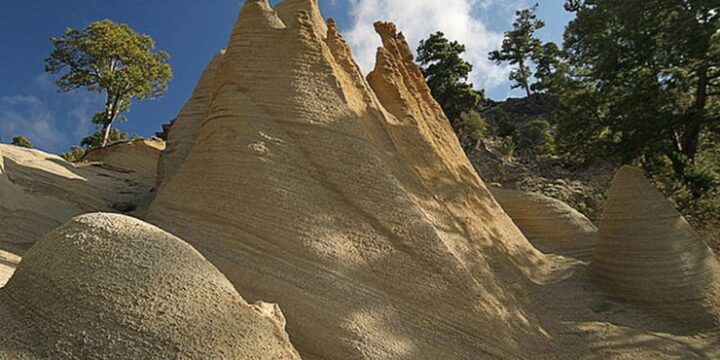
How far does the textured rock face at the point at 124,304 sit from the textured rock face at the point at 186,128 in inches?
96.9

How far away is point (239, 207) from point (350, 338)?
1.07m

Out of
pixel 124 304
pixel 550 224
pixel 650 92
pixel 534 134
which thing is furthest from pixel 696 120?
pixel 534 134

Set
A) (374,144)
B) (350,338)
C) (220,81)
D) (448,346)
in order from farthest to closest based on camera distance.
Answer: (220,81) < (374,144) < (448,346) < (350,338)

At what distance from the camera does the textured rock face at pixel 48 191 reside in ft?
11.8

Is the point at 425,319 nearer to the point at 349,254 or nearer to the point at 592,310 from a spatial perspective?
the point at 349,254

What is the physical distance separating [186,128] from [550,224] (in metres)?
4.57

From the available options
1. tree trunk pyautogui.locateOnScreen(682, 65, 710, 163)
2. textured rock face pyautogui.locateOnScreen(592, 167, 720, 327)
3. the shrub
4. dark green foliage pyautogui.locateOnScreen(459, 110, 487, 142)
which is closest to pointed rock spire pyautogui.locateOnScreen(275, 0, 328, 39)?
textured rock face pyautogui.locateOnScreen(592, 167, 720, 327)

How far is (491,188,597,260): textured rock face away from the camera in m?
5.53

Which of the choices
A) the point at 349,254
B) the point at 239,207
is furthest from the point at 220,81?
the point at 349,254

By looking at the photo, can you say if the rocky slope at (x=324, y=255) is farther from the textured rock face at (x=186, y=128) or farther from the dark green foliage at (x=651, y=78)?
the dark green foliage at (x=651, y=78)

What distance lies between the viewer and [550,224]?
19.0 ft

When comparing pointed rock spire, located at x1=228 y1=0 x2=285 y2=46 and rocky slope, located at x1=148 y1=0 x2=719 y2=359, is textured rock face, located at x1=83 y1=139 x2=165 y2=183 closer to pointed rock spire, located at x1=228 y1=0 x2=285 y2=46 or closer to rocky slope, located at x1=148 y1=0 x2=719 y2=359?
pointed rock spire, located at x1=228 y1=0 x2=285 y2=46

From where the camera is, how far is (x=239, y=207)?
2.92 m

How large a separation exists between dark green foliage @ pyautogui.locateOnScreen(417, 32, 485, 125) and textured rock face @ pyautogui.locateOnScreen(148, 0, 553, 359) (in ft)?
75.4
